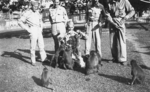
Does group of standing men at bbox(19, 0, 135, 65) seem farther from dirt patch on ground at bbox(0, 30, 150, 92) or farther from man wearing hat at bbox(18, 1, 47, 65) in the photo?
dirt patch on ground at bbox(0, 30, 150, 92)

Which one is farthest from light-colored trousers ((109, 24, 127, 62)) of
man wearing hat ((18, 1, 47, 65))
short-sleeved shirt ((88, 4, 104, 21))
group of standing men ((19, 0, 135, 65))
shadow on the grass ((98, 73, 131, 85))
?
man wearing hat ((18, 1, 47, 65))

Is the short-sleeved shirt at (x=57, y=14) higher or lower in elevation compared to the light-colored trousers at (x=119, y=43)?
higher

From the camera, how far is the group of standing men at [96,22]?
6875 mm

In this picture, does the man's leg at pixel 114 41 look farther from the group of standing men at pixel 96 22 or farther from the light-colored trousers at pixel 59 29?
the light-colored trousers at pixel 59 29

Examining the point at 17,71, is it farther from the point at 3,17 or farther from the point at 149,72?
the point at 3,17

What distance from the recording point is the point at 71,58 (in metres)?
6.74

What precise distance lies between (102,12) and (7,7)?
12991 mm

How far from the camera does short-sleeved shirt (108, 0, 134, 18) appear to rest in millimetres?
6789

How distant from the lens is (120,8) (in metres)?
6.79

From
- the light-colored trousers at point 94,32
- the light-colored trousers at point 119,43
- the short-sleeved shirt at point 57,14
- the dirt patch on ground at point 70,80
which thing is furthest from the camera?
the short-sleeved shirt at point 57,14

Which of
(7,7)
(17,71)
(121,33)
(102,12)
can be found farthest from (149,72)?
(7,7)

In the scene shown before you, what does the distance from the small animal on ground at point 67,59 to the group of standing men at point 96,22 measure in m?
0.92

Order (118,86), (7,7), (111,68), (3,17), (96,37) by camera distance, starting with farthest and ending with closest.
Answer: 1. (3,17)
2. (7,7)
3. (96,37)
4. (111,68)
5. (118,86)

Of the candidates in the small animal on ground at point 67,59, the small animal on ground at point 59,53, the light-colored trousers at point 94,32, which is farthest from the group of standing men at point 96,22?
the small animal on ground at point 67,59
